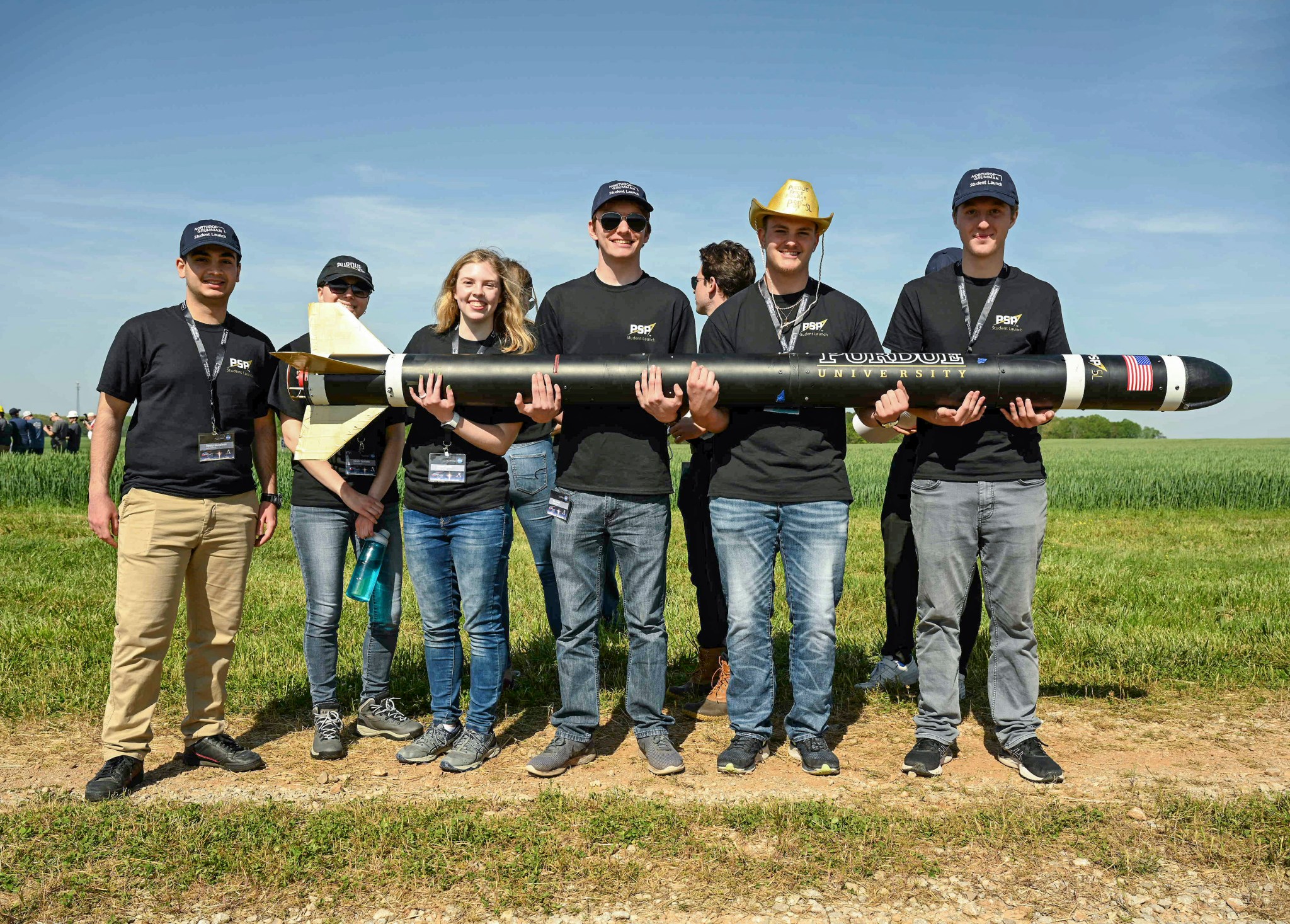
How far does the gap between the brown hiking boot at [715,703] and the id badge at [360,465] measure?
111 inches

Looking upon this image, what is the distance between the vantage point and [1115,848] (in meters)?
4.25

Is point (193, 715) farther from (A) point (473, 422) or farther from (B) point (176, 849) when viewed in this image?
(A) point (473, 422)

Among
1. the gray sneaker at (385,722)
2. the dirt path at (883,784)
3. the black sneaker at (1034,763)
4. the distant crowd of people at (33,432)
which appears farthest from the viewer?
the distant crowd of people at (33,432)

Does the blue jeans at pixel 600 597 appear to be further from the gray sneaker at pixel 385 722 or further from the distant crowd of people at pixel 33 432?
the distant crowd of people at pixel 33 432

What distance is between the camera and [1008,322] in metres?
5.30

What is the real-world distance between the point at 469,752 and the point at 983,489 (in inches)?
136

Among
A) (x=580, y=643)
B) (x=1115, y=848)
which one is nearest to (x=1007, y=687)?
(x=1115, y=848)

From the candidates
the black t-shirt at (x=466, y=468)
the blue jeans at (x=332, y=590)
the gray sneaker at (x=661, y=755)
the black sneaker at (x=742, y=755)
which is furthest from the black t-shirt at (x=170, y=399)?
the black sneaker at (x=742, y=755)

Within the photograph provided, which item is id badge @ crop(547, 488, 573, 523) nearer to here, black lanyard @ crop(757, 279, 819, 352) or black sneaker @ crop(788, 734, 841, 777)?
black lanyard @ crop(757, 279, 819, 352)

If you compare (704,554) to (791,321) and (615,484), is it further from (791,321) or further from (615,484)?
(791,321)

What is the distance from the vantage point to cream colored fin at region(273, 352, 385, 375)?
17.6ft

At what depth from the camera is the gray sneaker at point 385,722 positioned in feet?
19.1

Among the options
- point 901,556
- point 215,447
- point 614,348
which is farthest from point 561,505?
point 901,556

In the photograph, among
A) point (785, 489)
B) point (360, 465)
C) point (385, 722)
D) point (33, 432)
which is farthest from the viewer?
point (33, 432)
